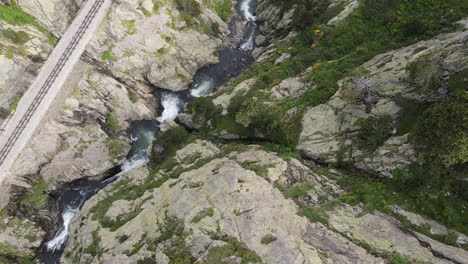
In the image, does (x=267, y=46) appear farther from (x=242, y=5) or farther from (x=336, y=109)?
(x=336, y=109)

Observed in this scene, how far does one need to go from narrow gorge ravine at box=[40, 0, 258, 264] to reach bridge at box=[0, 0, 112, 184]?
997 cm

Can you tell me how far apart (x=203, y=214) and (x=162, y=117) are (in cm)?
2907

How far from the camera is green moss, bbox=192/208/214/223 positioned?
90.8 ft

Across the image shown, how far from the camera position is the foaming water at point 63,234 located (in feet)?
135

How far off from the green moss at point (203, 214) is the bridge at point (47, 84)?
108 ft

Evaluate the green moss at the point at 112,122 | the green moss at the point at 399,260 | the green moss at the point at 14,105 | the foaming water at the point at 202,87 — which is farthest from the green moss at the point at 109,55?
the green moss at the point at 399,260

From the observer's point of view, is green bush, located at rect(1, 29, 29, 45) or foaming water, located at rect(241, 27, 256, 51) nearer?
green bush, located at rect(1, 29, 29, 45)

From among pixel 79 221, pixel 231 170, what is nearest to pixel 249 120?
pixel 231 170

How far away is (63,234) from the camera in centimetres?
4191

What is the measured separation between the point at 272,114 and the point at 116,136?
2788cm

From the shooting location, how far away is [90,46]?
4994cm

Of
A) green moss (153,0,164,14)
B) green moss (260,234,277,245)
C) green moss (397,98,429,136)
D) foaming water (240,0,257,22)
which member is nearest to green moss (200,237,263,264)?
green moss (260,234,277,245)

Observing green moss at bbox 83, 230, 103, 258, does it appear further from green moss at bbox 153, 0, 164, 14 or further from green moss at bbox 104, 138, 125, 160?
green moss at bbox 153, 0, 164, 14

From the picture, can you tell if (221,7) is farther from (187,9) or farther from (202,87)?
(202,87)
